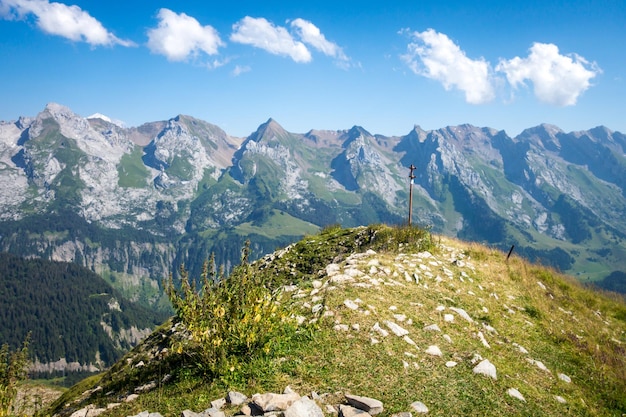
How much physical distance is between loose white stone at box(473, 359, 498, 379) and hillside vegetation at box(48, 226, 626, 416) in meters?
0.03

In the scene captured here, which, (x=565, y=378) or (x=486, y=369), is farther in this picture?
(x=565, y=378)

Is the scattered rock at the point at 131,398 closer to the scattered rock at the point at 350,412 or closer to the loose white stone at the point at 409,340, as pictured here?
the scattered rock at the point at 350,412

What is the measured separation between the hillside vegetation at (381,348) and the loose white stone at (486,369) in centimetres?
3

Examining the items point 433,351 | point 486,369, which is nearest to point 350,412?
point 433,351

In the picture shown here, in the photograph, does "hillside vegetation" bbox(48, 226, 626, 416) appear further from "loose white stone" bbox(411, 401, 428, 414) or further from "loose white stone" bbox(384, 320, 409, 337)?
"loose white stone" bbox(411, 401, 428, 414)

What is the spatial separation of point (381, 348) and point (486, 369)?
9.67 feet

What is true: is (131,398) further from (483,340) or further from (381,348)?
(483,340)

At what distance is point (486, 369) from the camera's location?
395 inches

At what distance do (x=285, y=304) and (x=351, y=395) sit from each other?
4.74 meters

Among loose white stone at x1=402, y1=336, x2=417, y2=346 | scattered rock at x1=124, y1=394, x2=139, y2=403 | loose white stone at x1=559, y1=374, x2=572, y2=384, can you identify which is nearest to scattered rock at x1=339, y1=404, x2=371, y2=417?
loose white stone at x1=402, y1=336, x2=417, y2=346

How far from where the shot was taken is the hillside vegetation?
844 centimetres

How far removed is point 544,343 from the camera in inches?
534

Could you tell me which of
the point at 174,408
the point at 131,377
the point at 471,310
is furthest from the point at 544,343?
the point at 131,377

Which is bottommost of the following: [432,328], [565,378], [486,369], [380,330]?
[565,378]
